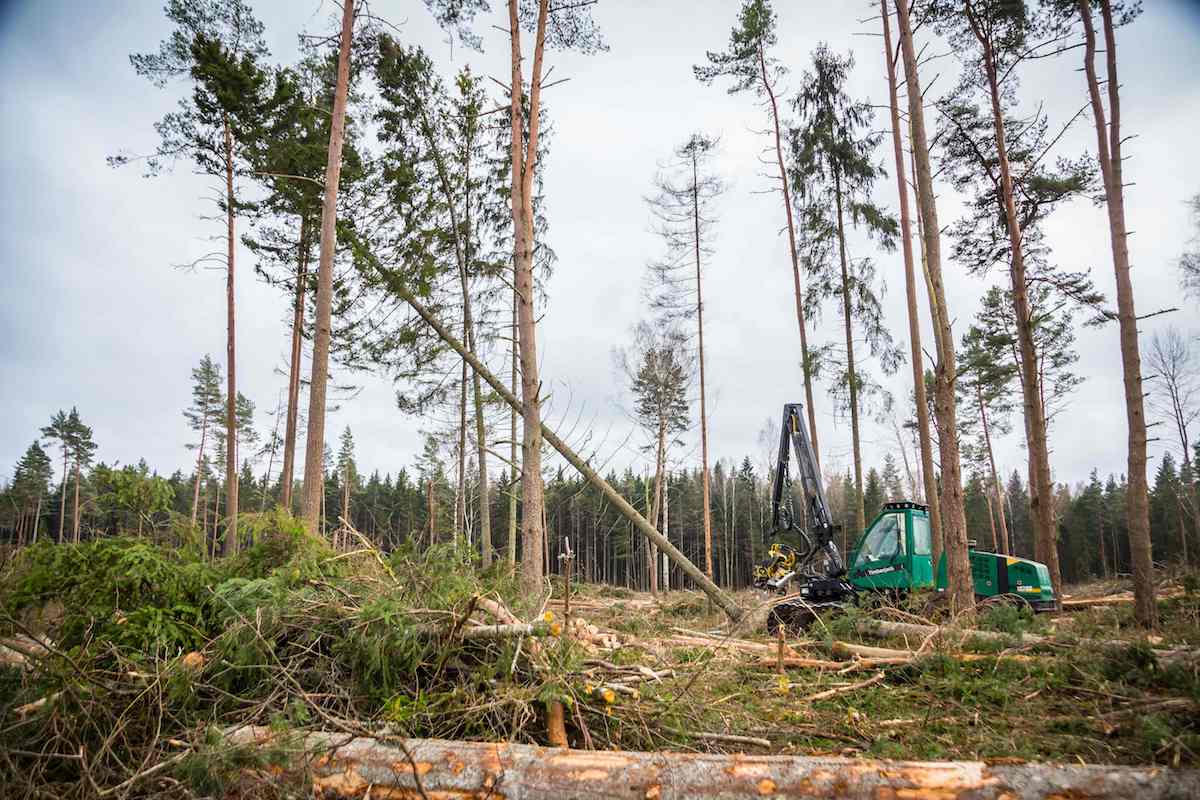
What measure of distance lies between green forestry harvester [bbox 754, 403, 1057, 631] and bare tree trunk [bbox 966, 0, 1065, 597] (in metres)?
1.90

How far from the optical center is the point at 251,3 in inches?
473

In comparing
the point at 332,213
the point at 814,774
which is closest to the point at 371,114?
the point at 332,213

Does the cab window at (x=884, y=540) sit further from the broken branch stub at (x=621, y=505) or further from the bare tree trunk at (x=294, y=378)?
the bare tree trunk at (x=294, y=378)

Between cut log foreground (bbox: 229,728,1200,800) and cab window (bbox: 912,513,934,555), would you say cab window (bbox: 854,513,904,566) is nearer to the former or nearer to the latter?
cab window (bbox: 912,513,934,555)

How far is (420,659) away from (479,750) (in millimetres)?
794

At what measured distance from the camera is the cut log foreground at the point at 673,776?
2.72 m

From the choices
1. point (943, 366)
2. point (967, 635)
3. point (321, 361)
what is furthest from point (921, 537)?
point (321, 361)

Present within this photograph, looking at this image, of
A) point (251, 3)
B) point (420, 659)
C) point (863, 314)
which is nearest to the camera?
point (420, 659)

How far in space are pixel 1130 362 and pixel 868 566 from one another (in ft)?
14.6

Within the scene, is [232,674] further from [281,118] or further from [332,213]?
[281,118]

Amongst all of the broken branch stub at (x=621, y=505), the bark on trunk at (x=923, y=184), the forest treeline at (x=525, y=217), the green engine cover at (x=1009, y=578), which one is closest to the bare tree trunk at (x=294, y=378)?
the forest treeline at (x=525, y=217)

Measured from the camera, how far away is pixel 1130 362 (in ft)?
26.3

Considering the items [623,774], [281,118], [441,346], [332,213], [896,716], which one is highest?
[281,118]

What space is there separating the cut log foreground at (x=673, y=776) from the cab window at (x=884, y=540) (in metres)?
6.62
